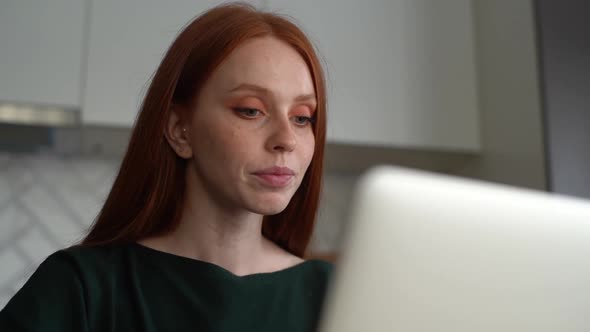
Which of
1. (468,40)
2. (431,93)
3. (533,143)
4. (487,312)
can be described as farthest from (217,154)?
(468,40)

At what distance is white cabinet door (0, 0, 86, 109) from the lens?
161cm

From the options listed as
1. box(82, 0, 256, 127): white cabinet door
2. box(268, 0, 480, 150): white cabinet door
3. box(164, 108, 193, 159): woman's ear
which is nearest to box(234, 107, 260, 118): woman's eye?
box(164, 108, 193, 159): woman's ear

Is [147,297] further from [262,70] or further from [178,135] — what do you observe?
[262,70]

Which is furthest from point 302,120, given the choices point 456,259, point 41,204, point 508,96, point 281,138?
point 41,204

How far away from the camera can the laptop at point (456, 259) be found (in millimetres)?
355

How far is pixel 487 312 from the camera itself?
0.39 meters

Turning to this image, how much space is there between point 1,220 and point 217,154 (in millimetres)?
1263

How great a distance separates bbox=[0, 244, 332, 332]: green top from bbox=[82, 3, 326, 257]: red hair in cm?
4

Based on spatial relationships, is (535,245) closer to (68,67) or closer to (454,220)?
(454,220)

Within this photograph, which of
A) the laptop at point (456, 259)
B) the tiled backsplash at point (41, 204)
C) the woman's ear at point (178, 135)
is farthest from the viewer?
the tiled backsplash at point (41, 204)

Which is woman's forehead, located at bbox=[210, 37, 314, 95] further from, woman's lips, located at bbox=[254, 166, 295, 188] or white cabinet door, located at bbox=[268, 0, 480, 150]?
white cabinet door, located at bbox=[268, 0, 480, 150]

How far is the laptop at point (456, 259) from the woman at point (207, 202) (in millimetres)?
458

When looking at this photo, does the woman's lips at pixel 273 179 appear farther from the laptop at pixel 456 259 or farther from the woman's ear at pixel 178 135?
the laptop at pixel 456 259

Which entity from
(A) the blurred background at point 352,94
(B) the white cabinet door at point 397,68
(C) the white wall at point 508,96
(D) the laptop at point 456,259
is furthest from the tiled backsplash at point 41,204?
(D) the laptop at point 456,259
